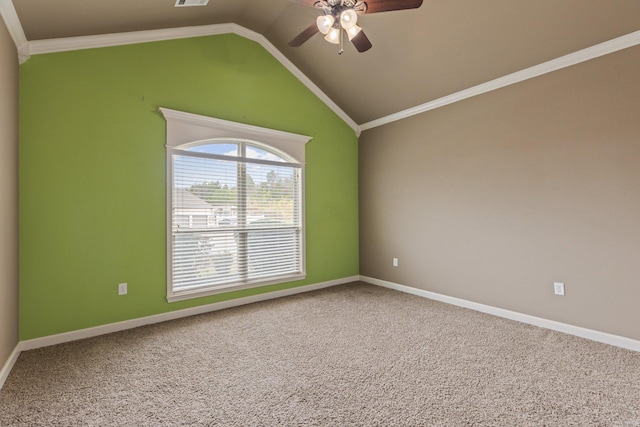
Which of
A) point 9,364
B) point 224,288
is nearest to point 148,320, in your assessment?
point 224,288

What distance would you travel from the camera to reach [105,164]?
3.02 metres

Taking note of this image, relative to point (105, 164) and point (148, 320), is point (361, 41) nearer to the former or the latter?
point (105, 164)

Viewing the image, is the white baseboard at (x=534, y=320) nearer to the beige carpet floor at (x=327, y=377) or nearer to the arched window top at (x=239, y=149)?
the beige carpet floor at (x=327, y=377)

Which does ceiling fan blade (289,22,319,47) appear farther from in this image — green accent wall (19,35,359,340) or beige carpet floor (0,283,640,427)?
beige carpet floor (0,283,640,427)

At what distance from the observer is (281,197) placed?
171 inches

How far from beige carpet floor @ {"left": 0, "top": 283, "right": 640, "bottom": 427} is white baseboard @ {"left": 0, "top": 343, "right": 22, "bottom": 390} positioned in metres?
0.06

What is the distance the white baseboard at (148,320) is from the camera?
273cm

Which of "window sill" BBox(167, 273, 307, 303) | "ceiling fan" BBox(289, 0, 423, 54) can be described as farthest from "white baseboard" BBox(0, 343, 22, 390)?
"ceiling fan" BBox(289, 0, 423, 54)

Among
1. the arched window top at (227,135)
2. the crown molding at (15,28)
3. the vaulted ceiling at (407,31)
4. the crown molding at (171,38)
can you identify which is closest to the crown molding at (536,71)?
the vaulted ceiling at (407,31)

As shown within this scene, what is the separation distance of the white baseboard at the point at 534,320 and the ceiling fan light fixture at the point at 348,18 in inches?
132

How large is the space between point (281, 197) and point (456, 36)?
111 inches

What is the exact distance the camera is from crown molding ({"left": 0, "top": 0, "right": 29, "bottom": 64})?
2.23m

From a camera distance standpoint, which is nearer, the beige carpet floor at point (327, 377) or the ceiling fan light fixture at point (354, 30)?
the beige carpet floor at point (327, 377)

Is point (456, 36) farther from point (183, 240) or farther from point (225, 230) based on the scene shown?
point (183, 240)
